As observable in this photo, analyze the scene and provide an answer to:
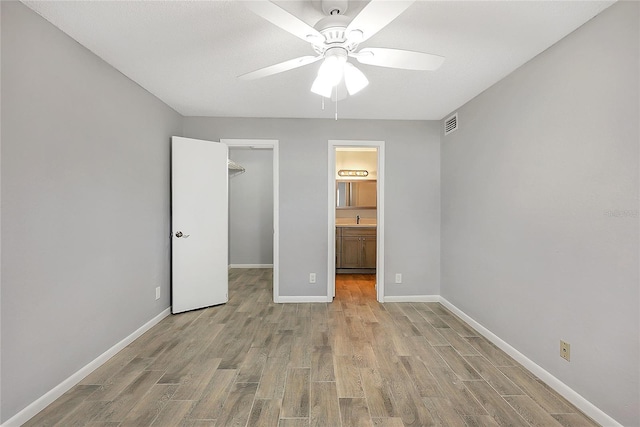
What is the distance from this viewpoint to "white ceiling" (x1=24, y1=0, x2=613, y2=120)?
1872 mm

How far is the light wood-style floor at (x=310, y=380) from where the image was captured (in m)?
1.89

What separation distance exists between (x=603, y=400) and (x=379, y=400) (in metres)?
1.29

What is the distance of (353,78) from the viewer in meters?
2.14

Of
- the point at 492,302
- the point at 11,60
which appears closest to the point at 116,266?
the point at 11,60

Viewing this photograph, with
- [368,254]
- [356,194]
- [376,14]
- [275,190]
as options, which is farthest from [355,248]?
[376,14]

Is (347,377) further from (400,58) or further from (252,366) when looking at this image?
(400,58)

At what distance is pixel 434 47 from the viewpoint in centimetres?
232

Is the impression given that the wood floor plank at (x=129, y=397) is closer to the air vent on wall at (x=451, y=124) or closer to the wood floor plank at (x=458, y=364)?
the wood floor plank at (x=458, y=364)

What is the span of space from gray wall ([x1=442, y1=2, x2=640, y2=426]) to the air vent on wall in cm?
56

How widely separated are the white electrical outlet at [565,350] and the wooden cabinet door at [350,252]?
154 inches

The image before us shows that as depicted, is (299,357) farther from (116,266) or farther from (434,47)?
(434,47)

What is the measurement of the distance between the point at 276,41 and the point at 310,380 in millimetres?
2419

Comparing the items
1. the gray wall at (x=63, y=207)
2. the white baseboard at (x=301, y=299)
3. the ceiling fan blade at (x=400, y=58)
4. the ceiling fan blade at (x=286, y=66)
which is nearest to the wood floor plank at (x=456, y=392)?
the white baseboard at (x=301, y=299)

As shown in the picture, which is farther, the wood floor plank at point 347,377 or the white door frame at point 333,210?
the white door frame at point 333,210
